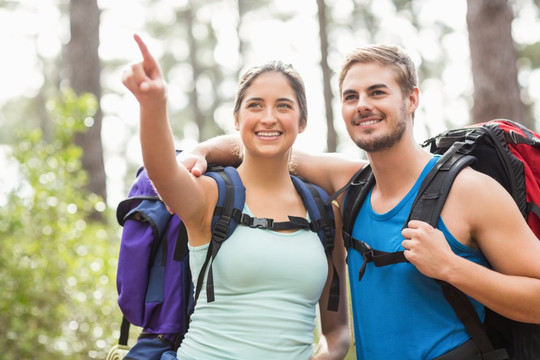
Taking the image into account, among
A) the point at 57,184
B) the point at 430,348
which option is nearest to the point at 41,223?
the point at 57,184

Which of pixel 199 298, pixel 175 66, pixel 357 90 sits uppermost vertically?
pixel 175 66

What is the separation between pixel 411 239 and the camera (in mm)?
2443

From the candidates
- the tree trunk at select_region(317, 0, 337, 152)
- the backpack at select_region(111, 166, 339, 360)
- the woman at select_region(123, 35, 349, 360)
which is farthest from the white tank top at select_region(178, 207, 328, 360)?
the tree trunk at select_region(317, 0, 337, 152)

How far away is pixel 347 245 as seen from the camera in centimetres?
292

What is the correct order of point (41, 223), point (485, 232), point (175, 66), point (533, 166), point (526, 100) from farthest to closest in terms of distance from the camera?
point (175, 66)
point (526, 100)
point (41, 223)
point (533, 166)
point (485, 232)

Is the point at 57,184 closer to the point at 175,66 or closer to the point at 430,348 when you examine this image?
the point at 430,348

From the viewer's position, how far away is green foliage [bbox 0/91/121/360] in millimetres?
5984

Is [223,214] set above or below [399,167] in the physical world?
below

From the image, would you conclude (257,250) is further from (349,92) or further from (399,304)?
(349,92)

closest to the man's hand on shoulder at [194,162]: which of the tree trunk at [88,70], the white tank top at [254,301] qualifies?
the white tank top at [254,301]

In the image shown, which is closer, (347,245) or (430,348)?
(430,348)

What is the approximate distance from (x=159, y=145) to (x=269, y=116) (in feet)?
2.54

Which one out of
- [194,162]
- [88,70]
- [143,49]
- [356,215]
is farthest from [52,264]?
[143,49]

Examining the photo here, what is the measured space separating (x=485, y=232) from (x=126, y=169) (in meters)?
29.7
